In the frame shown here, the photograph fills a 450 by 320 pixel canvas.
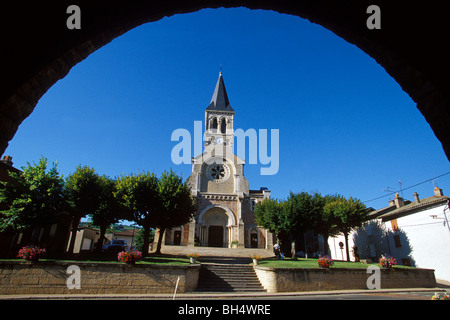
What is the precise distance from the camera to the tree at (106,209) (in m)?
20.7

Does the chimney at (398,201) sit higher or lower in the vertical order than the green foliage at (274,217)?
higher

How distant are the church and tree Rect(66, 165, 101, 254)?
11324mm

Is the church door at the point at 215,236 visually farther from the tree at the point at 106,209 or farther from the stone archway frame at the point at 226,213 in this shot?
the tree at the point at 106,209

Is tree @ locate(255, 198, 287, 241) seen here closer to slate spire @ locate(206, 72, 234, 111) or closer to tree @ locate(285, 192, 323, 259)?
tree @ locate(285, 192, 323, 259)

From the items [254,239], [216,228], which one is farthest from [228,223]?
[254,239]

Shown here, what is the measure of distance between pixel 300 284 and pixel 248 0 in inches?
651

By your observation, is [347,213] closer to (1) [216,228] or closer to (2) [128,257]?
(1) [216,228]

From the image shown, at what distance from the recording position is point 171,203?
2122 cm

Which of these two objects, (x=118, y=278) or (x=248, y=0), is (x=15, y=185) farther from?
(x=248, y=0)

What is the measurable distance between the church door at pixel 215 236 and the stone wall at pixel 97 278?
17.1 m

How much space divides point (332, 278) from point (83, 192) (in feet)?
68.1

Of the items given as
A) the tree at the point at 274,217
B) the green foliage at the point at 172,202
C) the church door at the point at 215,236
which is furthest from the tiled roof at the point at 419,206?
the green foliage at the point at 172,202

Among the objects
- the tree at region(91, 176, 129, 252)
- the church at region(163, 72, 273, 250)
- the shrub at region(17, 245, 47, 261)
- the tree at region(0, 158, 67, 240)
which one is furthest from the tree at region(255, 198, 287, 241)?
the shrub at region(17, 245, 47, 261)
